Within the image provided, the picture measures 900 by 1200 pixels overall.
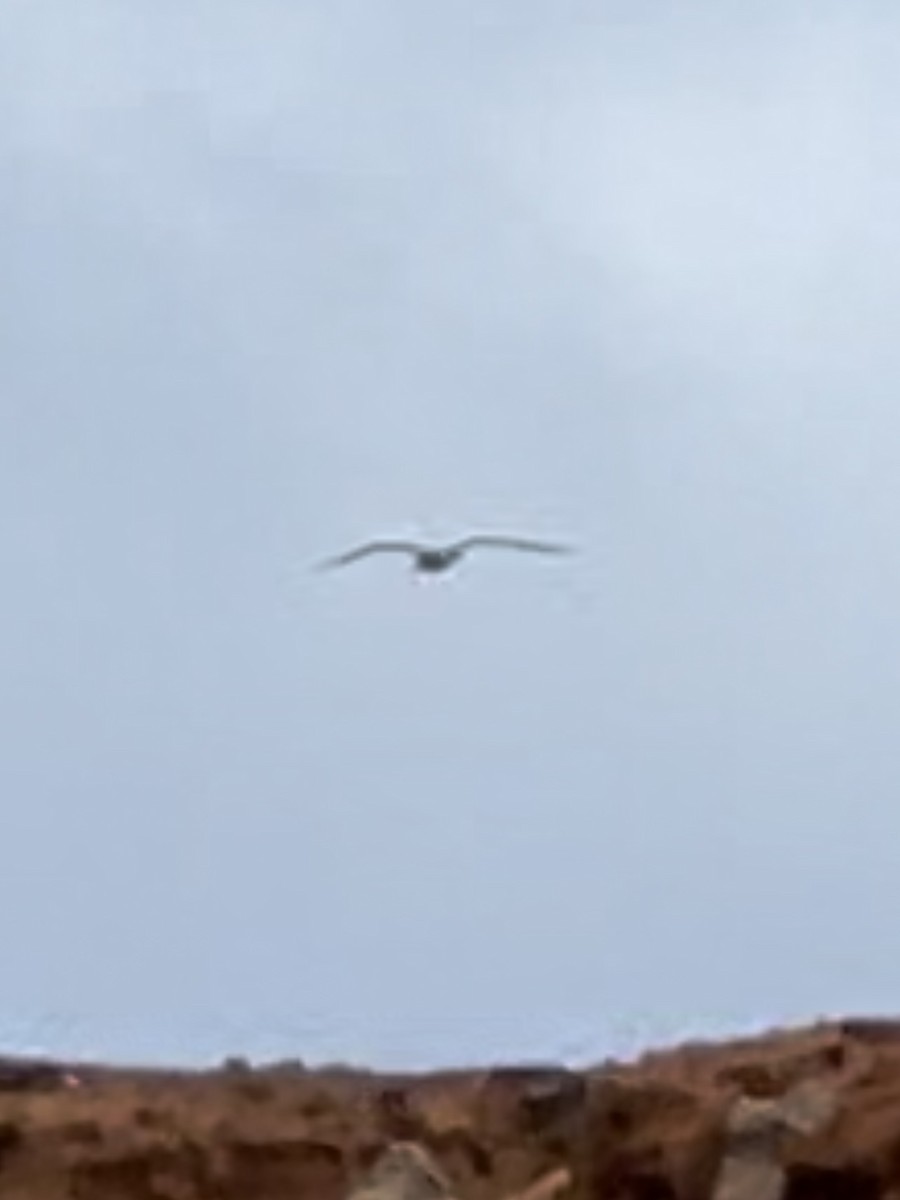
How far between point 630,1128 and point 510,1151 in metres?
1.17

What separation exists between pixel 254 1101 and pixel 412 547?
6.37 meters

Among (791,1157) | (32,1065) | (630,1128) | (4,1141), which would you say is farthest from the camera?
(32,1065)

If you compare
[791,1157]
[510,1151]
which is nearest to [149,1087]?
[510,1151]

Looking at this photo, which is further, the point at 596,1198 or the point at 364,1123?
the point at 364,1123

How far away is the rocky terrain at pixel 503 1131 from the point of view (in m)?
27.0

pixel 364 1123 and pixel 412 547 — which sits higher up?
pixel 412 547

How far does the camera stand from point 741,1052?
99.2ft

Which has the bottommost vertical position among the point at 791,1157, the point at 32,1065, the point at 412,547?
the point at 791,1157

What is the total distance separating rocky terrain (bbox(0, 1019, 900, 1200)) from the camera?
27031 mm

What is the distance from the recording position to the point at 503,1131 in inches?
1165

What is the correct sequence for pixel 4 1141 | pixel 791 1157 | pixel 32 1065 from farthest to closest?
pixel 32 1065 < pixel 4 1141 < pixel 791 1157

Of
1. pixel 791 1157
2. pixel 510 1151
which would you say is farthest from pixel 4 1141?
pixel 791 1157

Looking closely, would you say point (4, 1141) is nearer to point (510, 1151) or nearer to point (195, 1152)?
point (195, 1152)

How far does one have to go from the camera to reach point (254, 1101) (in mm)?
30875
